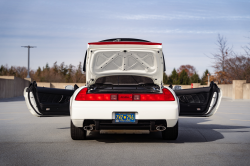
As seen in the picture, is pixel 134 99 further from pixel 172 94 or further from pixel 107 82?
pixel 107 82

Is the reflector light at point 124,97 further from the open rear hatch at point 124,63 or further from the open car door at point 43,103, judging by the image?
the open car door at point 43,103

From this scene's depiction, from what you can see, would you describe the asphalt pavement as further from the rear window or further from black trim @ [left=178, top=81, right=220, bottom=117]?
the rear window

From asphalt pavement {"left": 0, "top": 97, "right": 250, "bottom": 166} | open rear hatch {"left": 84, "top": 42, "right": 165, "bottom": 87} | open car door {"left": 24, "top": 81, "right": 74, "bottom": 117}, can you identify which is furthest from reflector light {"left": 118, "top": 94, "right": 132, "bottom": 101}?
open car door {"left": 24, "top": 81, "right": 74, "bottom": 117}

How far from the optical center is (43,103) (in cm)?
682

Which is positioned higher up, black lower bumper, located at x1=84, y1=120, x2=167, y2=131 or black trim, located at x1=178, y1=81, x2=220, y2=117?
black trim, located at x1=178, y1=81, x2=220, y2=117

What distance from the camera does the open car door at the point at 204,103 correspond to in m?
6.80

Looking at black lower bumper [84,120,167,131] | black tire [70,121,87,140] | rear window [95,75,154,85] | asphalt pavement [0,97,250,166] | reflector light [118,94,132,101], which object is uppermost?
rear window [95,75,154,85]

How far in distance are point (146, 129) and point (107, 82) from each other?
6.74 ft

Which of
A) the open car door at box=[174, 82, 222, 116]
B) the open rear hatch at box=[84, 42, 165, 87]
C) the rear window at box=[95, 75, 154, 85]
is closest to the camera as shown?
the open rear hatch at box=[84, 42, 165, 87]

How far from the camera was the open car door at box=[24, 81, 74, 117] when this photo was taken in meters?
6.70

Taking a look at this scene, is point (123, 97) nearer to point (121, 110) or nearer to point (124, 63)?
point (121, 110)

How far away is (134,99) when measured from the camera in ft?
19.1

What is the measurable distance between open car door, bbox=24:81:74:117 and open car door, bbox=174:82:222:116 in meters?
2.59

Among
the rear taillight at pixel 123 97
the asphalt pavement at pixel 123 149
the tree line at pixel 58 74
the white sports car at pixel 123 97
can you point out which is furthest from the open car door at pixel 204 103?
the tree line at pixel 58 74
